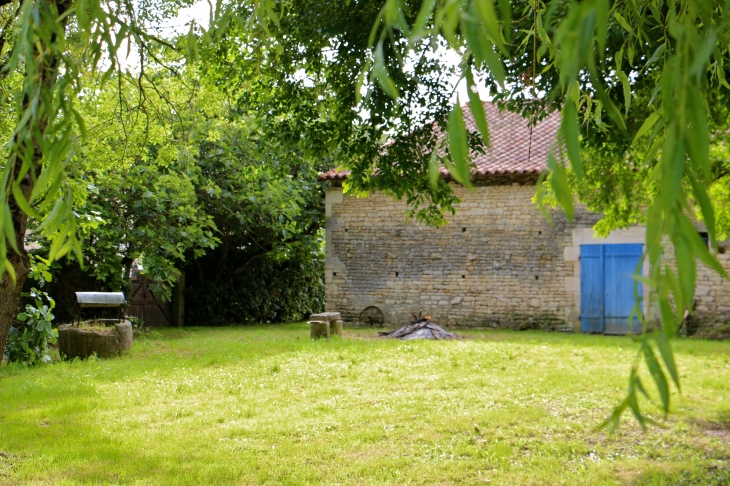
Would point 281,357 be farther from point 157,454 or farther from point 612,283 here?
point 612,283

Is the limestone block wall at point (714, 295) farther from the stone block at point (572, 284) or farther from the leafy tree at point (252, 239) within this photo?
the leafy tree at point (252, 239)

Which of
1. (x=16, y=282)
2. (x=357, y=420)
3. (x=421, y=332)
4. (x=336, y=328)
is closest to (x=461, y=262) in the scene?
(x=421, y=332)

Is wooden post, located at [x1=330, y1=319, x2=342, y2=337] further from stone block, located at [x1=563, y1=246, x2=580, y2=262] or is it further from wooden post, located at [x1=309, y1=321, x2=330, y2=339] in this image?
stone block, located at [x1=563, y1=246, x2=580, y2=262]

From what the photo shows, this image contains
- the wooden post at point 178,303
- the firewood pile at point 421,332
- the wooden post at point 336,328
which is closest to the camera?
the firewood pile at point 421,332

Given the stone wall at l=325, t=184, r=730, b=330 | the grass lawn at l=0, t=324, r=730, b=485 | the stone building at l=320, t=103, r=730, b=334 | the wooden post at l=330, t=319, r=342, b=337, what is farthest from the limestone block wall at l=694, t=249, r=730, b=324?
the wooden post at l=330, t=319, r=342, b=337

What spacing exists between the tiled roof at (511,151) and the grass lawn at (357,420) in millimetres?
4565

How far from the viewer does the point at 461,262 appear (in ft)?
47.4

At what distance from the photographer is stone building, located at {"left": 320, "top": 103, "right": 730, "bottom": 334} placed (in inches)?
534

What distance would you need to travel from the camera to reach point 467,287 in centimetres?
1441

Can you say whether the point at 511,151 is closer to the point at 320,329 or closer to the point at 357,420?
the point at 320,329

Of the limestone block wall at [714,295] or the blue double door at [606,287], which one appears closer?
the limestone block wall at [714,295]

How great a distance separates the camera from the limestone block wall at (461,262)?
13953 millimetres

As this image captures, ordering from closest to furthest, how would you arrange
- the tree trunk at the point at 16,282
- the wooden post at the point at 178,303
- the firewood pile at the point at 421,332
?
the tree trunk at the point at 16,282
the firewood pile at the point at 421,332
the wooden post at the point at 178,303

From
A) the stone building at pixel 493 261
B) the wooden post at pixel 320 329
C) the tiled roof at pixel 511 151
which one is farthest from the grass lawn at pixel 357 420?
the tiled roof at pixel 511 151
